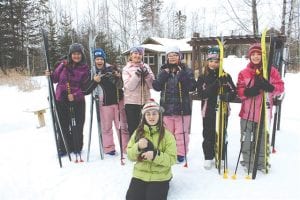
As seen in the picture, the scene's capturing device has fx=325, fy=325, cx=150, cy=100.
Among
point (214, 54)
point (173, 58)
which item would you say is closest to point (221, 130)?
point (214, 54)

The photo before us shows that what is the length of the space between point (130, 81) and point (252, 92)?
5.30ft

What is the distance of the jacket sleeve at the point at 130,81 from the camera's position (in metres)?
4.41

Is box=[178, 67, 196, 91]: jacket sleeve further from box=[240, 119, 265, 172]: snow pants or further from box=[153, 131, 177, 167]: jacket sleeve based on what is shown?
box=[153, 131, 177, 167]: jacket sleeve

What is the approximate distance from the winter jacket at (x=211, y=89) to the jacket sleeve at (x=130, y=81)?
85cm

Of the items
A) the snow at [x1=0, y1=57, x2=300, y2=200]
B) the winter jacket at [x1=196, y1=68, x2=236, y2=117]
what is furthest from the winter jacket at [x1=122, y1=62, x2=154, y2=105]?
the snow at [x1=0, y1=57, x2=300, y2=200]

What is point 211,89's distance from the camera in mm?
3912

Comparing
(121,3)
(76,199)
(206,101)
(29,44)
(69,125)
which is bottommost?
(76,199)

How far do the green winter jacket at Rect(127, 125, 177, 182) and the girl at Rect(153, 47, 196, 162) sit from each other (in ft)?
2.67

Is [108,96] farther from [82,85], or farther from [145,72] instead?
[145,72]

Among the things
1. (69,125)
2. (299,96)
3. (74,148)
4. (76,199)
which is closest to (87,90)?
(69,125)

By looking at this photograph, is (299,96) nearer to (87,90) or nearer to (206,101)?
(206,101)

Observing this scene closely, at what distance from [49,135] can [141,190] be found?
364 cm

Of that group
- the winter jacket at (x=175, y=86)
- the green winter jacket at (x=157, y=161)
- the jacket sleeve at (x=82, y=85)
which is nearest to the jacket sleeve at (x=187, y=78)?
the winter jacket at (x=175, y=86)

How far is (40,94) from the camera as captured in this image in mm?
13891
